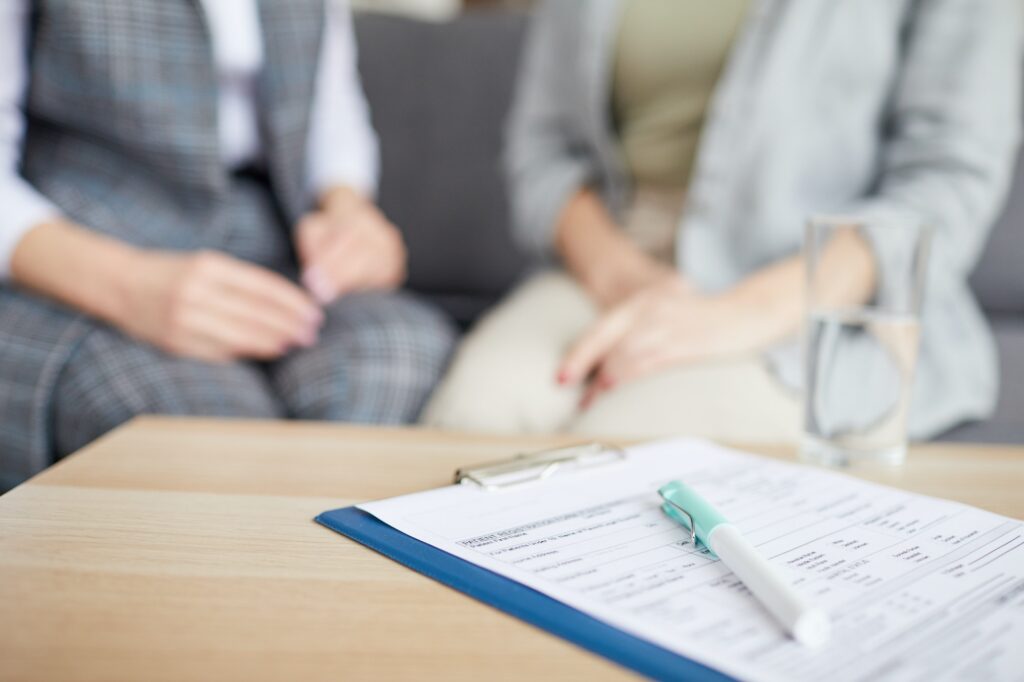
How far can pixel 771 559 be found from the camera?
13.9 inches

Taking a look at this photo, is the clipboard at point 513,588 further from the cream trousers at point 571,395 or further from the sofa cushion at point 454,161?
the sofa cushion at point 454,161

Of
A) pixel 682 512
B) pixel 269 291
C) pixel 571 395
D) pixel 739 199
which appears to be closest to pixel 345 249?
pixel 269 291

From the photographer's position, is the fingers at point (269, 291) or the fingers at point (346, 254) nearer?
the fingers at point (269, 291)

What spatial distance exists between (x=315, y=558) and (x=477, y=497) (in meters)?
0.10

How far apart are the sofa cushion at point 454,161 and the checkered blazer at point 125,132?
1.49 ft

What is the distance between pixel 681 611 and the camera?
300 mm

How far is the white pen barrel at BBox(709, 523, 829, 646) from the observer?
28 centimetres

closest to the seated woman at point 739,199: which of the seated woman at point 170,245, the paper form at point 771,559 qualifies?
the seated woman at point 170,245

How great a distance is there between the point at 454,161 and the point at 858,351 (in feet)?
3.08

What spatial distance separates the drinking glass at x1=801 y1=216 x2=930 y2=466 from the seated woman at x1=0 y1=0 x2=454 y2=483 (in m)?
0.40

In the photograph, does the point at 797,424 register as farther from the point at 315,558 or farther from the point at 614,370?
the point at 315,558

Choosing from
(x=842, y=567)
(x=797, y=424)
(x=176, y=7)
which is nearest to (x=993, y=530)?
(x=842, y=567)

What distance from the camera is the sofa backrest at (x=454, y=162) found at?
1394 millimetres

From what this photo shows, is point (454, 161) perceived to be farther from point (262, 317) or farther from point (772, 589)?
point (772, 589)
